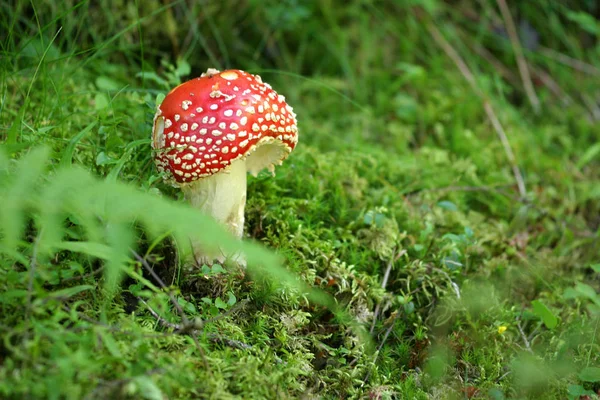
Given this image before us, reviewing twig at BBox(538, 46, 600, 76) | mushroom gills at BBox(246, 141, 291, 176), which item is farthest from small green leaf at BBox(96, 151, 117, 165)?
twig at BBox(538, 46, 600, 76)

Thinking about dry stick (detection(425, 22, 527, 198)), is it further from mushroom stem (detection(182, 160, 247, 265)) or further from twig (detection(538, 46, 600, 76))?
mushroom stem (detection(182, 160, 247, 265))

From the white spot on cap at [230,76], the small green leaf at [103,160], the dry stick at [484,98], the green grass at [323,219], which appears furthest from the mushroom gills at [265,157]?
the dry stick at [484,98]

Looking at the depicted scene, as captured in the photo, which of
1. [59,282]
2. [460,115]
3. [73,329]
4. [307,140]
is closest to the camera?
[73,329]

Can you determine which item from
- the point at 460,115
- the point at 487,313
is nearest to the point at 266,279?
the point at 487,313

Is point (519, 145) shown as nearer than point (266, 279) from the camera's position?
No

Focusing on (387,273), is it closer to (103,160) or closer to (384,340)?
(384,340)

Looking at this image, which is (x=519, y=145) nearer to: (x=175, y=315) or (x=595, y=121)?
(x=595, y=121)

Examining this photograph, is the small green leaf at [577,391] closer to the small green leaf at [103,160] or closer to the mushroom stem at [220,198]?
the mushroom stem at [220,198]

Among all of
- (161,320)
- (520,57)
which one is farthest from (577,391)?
(520,57)
